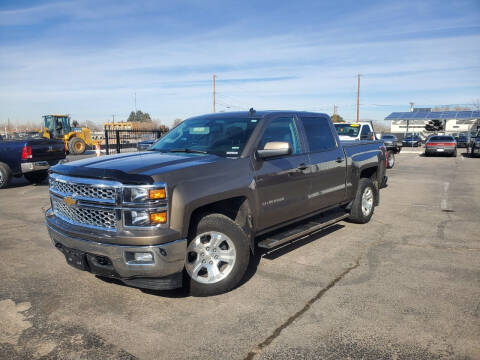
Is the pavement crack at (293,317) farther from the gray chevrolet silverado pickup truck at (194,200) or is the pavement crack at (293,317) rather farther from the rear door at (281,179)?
the rear door at (281,179)

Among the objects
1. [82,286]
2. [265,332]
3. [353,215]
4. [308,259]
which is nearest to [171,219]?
[265,332]

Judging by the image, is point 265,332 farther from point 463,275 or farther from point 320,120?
point 320,120

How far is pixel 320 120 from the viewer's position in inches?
227

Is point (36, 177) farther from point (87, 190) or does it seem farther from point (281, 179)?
point (281, 179)

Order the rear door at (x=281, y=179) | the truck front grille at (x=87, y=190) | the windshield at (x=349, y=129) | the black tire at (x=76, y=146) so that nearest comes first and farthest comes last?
the truck front grille at (x=87, y=190) → the rear door at (x=281, y=179) → the windshield at (x=349, y=129) → the black tire at (x=76, y=146)

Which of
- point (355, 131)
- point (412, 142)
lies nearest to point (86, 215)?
point (355, 131)

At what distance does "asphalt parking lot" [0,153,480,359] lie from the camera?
299 cm

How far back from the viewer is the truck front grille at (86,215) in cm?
347

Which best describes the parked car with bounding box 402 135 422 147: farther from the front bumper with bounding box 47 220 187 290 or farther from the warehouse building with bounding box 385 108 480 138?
the front bumper with bounding box 47 220 187 290

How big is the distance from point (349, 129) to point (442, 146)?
39.6 feet

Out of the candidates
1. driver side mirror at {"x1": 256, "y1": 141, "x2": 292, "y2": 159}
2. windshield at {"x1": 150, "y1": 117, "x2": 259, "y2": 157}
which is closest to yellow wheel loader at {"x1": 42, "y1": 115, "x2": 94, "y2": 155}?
windshield at {"x1": 150, "y1": 117, "x2": 259, "y2": 157}

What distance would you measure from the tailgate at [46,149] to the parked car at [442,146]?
865 inches

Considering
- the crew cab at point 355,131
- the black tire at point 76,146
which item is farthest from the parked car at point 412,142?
the black tire at point 76,146

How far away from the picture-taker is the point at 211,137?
4.70 m
